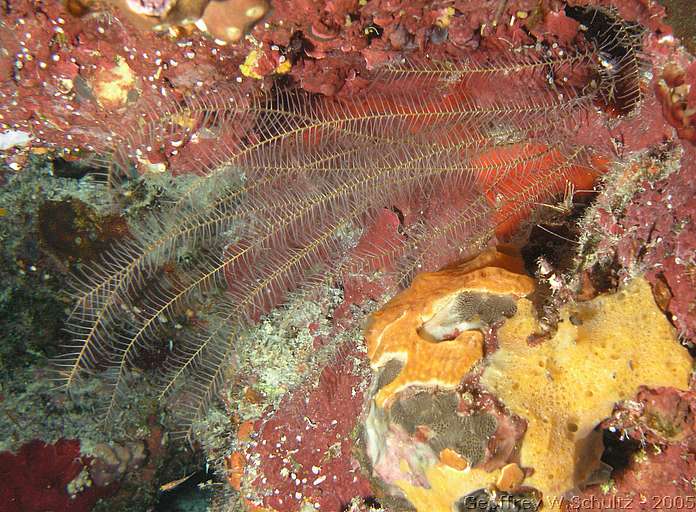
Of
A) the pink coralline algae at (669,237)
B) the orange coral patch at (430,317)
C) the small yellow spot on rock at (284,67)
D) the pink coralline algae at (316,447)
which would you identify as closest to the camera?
the pink coralline algae at (669,237)

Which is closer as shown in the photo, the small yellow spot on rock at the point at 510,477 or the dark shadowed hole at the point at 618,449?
the small yellow spot on rock at the point at 510,477

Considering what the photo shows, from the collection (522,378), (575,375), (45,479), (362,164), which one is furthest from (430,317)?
(45,479)

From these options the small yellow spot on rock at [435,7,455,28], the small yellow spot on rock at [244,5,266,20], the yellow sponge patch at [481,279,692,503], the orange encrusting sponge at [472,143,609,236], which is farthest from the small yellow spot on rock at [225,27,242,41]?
the yellow sponge patch at [481,279,692,503]

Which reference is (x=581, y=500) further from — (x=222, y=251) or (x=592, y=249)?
(x=222, y=251)

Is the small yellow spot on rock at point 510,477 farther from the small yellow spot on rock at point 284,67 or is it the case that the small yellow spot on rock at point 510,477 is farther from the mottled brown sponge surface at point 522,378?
the small yellow spot on rock at point 284,67

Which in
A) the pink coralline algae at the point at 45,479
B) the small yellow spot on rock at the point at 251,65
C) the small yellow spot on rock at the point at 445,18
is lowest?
the pink coralline algae at the point at 45,479

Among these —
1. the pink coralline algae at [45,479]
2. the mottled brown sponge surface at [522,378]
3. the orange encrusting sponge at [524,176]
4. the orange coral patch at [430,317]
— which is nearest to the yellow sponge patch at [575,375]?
the mottled brown sponge surface at [522,378]

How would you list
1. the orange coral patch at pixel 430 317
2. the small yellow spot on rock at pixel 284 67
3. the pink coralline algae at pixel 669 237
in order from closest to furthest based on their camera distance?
the pink coralline algae at pixel 669 237, the orange coral patch at pixel 430 317, the small yellow spot on rock at pixel 284 67

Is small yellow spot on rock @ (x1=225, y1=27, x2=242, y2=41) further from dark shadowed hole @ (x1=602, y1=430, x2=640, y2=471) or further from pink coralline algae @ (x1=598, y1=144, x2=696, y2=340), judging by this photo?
dark shadowed hole @ (x1=602, y1=430, x2=640, y2=471)

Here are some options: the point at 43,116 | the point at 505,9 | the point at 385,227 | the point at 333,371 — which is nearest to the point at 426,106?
the point at 505,9
